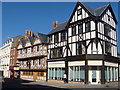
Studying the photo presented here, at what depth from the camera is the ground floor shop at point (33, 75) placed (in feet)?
116

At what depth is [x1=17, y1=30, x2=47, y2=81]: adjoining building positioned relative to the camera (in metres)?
35.6

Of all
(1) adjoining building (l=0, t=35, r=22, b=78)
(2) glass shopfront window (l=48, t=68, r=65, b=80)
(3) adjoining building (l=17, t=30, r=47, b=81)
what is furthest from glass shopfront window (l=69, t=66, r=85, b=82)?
(1) adjoining building (l=0, t=35, r=22, b=78)

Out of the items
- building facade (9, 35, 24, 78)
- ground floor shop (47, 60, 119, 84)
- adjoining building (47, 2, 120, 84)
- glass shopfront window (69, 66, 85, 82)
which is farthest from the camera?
building facade (9, 35, 24, 78)

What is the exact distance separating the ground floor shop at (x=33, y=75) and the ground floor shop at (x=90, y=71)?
17.7 feet

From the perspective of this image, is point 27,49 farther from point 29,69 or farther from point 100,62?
point 100,62

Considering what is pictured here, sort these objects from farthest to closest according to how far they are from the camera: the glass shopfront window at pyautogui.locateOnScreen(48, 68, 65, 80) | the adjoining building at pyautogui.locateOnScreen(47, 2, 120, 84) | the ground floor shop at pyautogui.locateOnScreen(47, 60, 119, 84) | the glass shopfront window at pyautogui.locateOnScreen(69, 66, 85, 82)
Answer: the glass shopfront window at pyautogui.locateOnScreen(48, 68, 65, 80) → the glass shopfront window at pyautogui.locateOnScreen(69, 66, 85, 82) → the adjoining building at pyautogui.locateOnScreen(47, 2, 120, 84) → the ground floor shop at pyautogui.locateOnScreen(47, 60, 119, 84)

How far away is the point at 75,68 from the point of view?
26.7m

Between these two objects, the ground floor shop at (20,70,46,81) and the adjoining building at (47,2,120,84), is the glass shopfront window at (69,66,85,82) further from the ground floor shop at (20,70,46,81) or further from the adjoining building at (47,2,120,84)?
the ground floor shop at (20,70,46,81)

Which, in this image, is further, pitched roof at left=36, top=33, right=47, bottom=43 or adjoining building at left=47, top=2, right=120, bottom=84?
pitched roof at left=36, top=33, right=47, bottom=43

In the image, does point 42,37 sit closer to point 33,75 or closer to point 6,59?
point 33,75

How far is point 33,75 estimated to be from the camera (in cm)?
3844

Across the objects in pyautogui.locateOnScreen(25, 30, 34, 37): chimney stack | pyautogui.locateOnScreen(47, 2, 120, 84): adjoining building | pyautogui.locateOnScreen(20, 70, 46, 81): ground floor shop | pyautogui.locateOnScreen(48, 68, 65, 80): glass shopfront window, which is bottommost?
pyautogui.locateOnScreen(20, 70, 46, 81): ground floor shop

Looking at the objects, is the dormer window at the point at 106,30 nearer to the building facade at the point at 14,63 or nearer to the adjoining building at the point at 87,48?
the adjoining building at the point at 87,48

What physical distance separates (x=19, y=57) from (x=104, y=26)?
26688 millimetres
